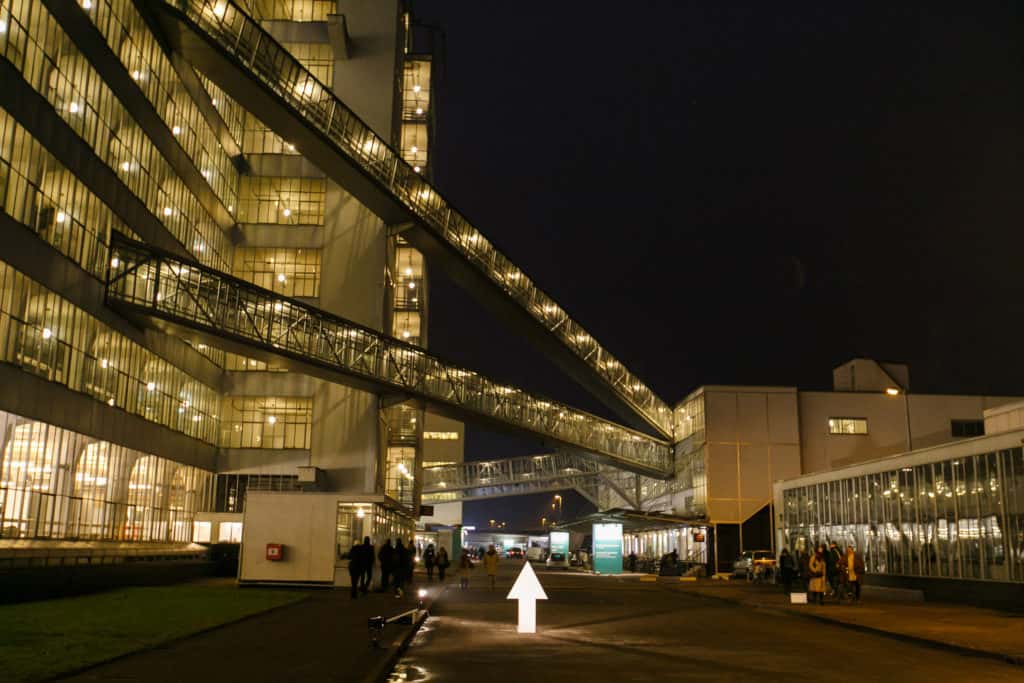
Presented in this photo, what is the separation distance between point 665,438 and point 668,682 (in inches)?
2303

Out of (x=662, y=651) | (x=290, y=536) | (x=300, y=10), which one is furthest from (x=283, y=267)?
(x=662, y=651)

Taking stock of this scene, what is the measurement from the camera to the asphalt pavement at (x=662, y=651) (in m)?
14.5

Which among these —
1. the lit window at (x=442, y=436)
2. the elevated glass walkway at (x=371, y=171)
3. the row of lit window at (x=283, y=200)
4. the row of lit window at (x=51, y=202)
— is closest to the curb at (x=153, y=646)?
the row of lit window at (x=51, y=202)

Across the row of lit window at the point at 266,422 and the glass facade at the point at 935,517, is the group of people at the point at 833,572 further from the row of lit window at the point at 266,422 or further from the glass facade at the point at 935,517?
the row of lit window at the point at 266,422

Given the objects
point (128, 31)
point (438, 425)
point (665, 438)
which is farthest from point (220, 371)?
point (438, 425)

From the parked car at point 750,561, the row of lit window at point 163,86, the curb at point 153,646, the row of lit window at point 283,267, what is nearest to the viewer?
the curb at point 153,646

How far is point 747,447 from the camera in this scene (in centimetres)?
6078

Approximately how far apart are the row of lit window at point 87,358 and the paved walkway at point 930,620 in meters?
23.3

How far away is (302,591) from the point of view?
33.0 metres

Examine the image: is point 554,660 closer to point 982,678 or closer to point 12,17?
point 982,678

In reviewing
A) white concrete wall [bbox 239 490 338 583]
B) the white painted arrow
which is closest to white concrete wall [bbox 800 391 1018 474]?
white concrete wall [bbox 239 490 338 583]

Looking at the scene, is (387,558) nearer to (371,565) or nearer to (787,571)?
(371,565)

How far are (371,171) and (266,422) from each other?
15.5m

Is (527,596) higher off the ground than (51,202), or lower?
lower
